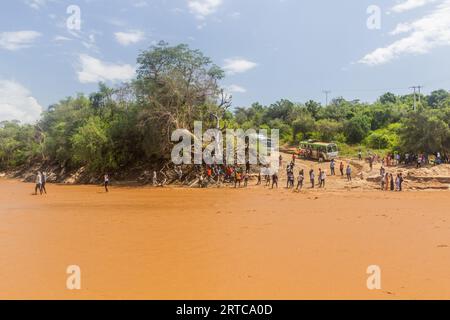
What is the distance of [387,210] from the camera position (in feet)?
45.8

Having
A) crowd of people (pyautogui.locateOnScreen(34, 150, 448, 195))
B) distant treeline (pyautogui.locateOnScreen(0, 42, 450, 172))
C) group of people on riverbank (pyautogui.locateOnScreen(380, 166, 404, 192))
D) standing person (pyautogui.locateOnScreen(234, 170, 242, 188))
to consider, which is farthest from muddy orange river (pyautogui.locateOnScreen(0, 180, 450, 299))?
distant treeline (pyautogui.locateOnScreen(0, 42, 450, 172))

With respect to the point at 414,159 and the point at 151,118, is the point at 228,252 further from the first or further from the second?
the point at 414,159

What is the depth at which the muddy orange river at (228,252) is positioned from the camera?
5.71m

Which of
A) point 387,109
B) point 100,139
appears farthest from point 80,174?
point 387,109

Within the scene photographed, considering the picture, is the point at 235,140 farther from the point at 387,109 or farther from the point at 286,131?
the point at 387,109

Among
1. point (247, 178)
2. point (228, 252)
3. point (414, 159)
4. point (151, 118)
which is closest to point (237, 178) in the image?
point (247, 178)

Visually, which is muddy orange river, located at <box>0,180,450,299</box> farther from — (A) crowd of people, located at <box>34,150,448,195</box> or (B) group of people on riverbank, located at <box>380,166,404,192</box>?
(A) crowd of people, located at <box>34,150,448,195</box>

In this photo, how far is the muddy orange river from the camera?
5711 mm

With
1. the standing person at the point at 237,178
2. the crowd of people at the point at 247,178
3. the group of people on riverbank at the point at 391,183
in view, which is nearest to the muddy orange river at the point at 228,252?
the group of people on riverbank at the point at 391,183

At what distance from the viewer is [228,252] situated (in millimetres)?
7926

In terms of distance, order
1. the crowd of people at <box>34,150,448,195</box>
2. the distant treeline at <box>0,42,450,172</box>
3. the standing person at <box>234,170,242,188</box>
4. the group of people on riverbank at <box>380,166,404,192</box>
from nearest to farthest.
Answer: the group of people on riverbank at <box>380,166,404,192</box>, the crowd of people at <box>34,150,448,195</box>, the standing person at <box>234,170,242,188</box>, the distant treeline at <box>0,42,450,172</box>

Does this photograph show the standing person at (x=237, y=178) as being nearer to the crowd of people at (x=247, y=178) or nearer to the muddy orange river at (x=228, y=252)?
the crowd of people at (x=247, y=178)

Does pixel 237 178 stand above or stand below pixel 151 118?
below

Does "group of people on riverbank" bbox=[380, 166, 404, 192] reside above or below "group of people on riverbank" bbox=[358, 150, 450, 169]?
below
